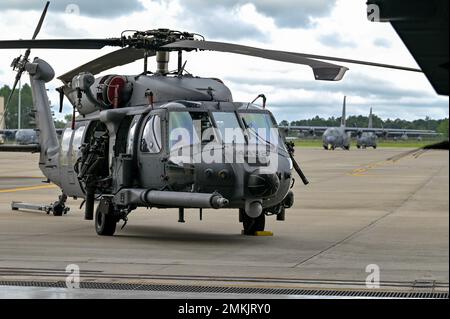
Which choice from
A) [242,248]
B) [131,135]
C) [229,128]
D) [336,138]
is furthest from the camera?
[336,138]

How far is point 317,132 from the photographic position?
5310 inches

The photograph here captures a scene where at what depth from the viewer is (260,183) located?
12.0m

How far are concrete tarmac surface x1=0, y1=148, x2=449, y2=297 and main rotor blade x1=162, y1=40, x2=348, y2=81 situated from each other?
178 centimetres

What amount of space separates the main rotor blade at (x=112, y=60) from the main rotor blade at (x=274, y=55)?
1.37 m

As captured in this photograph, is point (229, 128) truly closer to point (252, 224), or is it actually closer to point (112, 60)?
point (252, 224)

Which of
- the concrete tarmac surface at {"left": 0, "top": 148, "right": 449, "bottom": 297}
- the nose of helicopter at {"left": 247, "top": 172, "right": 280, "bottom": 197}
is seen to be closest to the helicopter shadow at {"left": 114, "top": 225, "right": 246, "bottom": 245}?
the concrete tarmac surface at {"left": 0, "top": 148, "right": 449, "bottom": 297}

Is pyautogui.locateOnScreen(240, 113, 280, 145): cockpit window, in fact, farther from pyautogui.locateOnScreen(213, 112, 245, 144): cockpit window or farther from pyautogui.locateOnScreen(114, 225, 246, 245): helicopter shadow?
pyautogui.locateOnScreen(114, 225, 246, 245): helicopter shadow

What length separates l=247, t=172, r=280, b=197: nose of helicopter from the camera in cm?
1201

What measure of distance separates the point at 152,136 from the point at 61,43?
1951 mm

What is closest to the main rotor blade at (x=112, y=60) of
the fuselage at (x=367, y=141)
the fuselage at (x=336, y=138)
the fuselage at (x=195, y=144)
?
the fuselage at (x=195, y=144)

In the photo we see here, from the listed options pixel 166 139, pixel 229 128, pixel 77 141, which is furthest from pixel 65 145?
pixel 229 128
